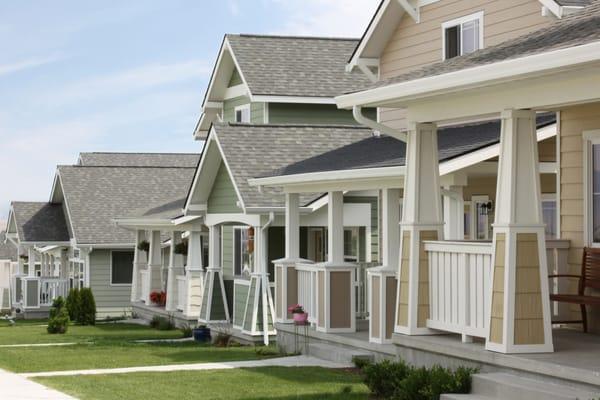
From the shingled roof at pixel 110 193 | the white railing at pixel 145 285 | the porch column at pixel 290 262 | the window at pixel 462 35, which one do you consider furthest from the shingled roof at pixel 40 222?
the window at pixel 462 35

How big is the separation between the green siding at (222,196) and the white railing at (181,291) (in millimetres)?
3523

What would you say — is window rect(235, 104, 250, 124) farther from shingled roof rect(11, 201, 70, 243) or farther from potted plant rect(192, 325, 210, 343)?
shingled roof rect(11, 201, 70, 243)

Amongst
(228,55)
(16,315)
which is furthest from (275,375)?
(16,315)

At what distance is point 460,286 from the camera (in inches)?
539

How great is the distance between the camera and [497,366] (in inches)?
493

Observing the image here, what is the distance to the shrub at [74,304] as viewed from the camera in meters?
35.4

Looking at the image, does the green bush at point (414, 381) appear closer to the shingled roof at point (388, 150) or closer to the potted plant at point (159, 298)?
the shingled roof at point (388, 150)

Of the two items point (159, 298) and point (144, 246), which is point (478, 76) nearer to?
point (159, 298)

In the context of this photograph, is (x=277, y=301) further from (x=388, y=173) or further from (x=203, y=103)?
(x=203, y=103)

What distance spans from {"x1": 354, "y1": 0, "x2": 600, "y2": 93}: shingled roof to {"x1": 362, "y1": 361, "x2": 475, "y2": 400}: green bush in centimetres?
322

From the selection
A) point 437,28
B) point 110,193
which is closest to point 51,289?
point 110,193

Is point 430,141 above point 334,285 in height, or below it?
above

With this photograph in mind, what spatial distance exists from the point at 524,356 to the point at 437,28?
1027 centimetres

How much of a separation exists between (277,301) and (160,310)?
1087cm
